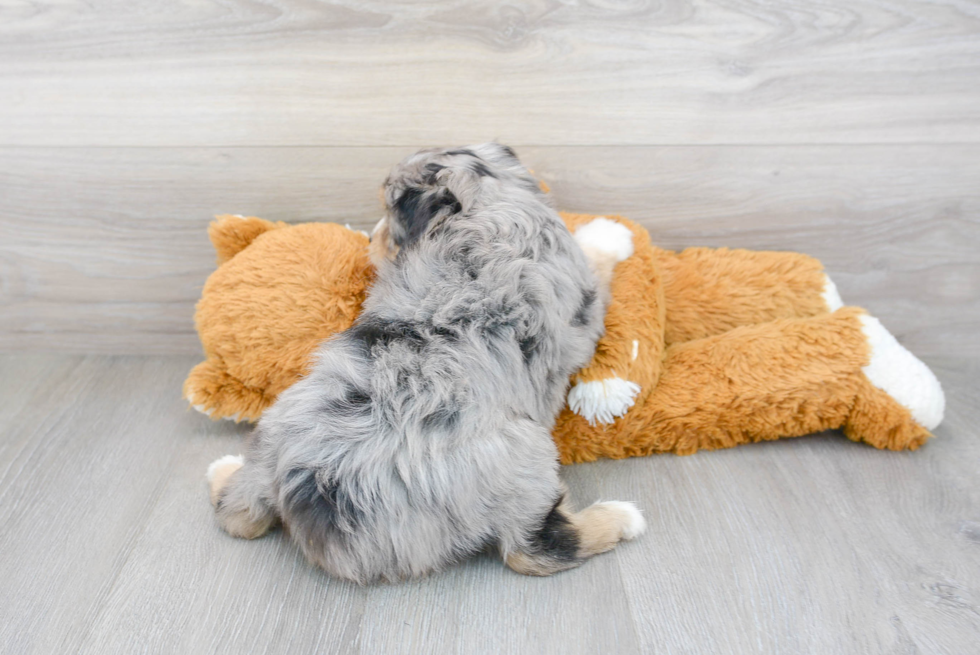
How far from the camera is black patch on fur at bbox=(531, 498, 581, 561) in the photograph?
153cm

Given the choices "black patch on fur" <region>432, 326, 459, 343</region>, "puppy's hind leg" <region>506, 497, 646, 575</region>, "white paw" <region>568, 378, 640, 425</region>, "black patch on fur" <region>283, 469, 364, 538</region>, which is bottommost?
"puppy's hind leg" <region>506, 497, 646, 575</region>

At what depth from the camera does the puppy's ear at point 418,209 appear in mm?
1662

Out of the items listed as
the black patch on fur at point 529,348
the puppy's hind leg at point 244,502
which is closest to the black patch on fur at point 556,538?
the black patch on fur at point 529,348

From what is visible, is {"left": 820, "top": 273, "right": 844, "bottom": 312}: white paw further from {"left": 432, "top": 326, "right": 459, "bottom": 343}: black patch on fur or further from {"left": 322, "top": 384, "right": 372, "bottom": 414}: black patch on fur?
{"left": 322, "top": 384, "right": 372, "bottom": 414}: black patch on fur

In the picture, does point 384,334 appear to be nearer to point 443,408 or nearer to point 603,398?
point 443,408

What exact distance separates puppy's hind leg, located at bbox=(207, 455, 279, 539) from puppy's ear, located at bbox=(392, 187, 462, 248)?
25.7 inches

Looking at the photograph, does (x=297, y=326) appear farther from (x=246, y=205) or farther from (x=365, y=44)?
(x=365, y=44)

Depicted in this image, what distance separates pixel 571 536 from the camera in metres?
1.56

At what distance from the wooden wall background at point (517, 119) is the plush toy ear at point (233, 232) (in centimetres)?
14

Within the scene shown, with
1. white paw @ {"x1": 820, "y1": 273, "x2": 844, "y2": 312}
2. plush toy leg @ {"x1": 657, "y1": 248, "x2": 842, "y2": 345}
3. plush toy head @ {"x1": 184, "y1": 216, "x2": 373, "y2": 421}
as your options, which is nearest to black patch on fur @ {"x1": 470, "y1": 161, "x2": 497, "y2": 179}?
plush toy head @ {"x1": 184, "y1": 216, "x2": 373, "y2": 421}

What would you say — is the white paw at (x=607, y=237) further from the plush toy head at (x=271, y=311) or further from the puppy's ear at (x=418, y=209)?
the plush toy head at (x=271, y=311)

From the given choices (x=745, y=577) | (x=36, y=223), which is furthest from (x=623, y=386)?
(x=36, y=223)

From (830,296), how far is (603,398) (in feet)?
2.87

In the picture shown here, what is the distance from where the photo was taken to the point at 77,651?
1.42 meters
